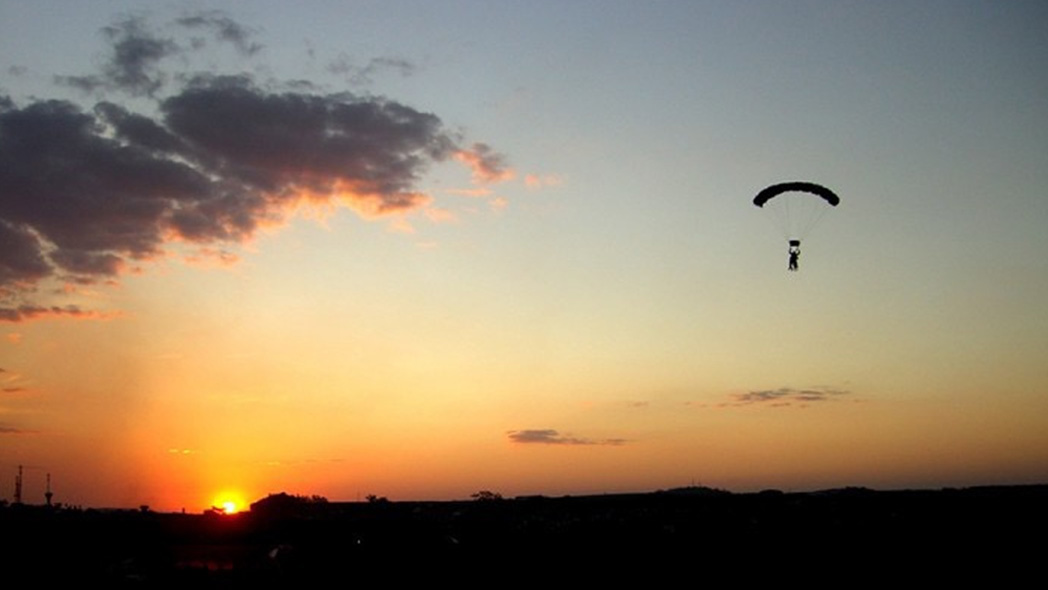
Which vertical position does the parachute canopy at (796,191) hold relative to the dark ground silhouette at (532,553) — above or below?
above

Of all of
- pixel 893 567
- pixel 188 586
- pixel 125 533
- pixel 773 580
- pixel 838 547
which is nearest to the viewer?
pixel 188 586

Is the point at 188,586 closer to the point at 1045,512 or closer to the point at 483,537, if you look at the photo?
the point at 483,537

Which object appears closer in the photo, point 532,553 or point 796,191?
point 796,191

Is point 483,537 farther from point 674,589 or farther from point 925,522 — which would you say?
point 925,522

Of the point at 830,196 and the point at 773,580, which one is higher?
the point at 830,196

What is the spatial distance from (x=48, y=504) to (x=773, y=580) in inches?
5941

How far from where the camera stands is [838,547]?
2406 inches

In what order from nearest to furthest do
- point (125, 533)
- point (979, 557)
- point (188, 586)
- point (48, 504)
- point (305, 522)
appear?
point (188, 586) → point (979, 557) → point (125, 533) → point (305, 522) → point (48, 504)

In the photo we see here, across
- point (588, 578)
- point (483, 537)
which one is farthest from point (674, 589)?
point (483, 537)

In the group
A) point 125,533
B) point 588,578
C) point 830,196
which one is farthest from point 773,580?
point 125,533

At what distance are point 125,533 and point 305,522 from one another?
16683 mm

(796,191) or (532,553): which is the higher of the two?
(796,191)

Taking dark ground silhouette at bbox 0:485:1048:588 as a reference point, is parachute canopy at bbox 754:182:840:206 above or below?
above

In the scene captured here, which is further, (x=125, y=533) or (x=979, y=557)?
(x=125, y=533)
